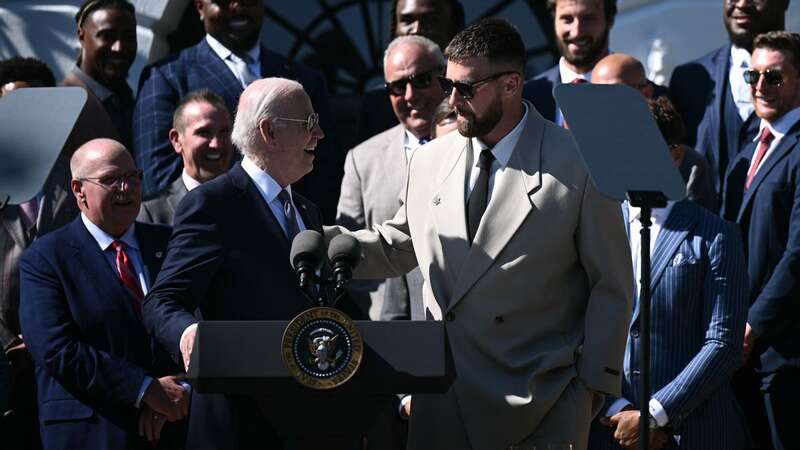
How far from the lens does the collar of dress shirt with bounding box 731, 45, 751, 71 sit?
793cm

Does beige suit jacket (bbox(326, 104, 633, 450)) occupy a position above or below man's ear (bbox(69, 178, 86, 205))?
below

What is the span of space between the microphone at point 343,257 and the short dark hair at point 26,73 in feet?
11.8

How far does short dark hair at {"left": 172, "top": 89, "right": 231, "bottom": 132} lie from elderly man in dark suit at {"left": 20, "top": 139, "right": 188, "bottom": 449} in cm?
66

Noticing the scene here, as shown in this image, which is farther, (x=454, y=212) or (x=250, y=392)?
(x=454, y=212)

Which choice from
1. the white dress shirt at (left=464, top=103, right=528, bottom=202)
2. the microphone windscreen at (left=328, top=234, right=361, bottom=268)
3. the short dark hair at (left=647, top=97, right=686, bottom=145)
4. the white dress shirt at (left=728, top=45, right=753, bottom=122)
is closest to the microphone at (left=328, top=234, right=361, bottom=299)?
the microphone windscreen at (left=328, top=234, right=361, bottom=268)

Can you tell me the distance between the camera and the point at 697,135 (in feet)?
25.6

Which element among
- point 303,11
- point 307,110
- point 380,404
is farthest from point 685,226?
point 303,11

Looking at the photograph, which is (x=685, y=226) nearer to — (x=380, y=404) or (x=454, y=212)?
(x=454, y=212)

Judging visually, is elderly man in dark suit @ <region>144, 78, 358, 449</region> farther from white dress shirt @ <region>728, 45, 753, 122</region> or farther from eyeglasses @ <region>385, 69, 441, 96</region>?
white dress shirt @ <region>728, 45, 753, 122</region>

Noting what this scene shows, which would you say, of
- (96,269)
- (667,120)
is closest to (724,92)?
(667,120)

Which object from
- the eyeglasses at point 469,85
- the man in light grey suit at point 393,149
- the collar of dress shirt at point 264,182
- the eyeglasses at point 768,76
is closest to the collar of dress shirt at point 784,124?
the eyeglasses at point 768,76

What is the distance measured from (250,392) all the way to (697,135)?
4.23 metres

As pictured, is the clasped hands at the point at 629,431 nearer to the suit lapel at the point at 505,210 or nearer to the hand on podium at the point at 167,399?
the suit lapel at the point at 505,210

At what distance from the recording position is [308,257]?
4359 millimetres
